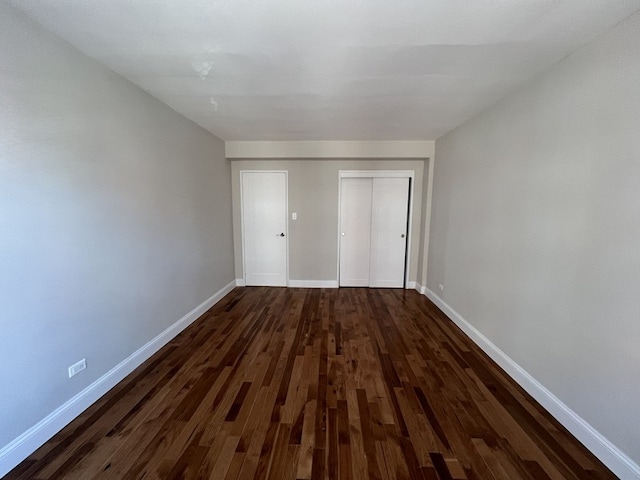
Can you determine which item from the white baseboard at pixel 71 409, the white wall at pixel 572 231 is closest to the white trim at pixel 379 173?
the white wall at pixel 572 231

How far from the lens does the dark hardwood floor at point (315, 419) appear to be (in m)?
1.38

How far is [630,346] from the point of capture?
1321mm

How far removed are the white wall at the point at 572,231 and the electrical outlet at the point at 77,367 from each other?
334 cm

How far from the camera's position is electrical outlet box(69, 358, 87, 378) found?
168cm

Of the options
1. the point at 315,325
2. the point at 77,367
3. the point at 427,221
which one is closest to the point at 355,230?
the point at 427,221

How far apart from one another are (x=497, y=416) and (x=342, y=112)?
118 inches

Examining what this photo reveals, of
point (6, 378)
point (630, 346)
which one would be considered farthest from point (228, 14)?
point (630, 346)

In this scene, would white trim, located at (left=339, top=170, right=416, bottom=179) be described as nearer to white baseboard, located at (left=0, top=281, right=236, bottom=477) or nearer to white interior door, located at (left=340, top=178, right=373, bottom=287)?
white interior door, located at (left=340, top=178, right=373, bottom=287)

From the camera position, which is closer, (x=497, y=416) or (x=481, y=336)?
(x=497, y=416)

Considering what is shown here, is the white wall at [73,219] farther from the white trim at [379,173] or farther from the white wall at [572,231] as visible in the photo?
the white wall at [572,231]

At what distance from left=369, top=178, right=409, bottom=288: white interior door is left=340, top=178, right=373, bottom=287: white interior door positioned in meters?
0.11

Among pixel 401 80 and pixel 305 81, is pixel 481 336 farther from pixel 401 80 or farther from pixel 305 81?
pixel 305 81

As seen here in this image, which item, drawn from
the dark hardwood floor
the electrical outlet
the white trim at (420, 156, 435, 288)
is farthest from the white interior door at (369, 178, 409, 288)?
the electrical outlet

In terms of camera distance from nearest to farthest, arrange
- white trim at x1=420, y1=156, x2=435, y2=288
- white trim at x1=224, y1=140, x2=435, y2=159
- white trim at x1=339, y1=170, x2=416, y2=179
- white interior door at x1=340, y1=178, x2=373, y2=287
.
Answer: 1. white trim at x1=224, y1=140, x2=435, y2=159
2. white trim at x1=420, y1=156, x2=435, y2=288
3. white trim at x1=339, y1=170, x2=416, y2=179
4. white interior door at x1=340, y1=178, x2=373, y2=287
